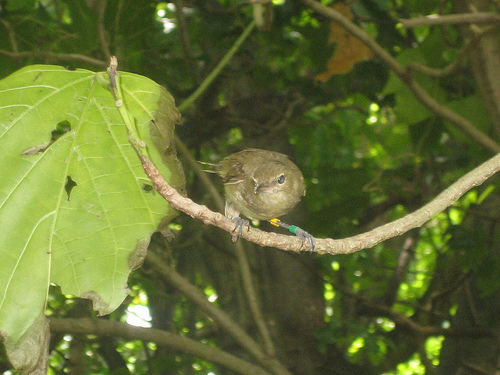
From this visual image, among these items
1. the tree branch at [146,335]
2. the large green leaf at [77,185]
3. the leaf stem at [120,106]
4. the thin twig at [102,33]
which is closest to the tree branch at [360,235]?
the leaf stem at [120,106]

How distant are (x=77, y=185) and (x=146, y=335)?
4.70ft

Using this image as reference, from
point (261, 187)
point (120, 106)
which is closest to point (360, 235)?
point (120, 106)

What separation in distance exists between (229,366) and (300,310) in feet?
4.95

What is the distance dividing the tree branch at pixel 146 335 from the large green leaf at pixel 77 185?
→ 4.07 feet

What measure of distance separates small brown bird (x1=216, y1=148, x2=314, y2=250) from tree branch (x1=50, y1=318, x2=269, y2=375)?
728 mm

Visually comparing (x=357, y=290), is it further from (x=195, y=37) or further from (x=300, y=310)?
(x=195, y=37)

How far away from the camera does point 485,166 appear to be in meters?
1.84

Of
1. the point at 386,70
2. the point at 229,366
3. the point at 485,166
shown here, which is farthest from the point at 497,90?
the point at 229,366

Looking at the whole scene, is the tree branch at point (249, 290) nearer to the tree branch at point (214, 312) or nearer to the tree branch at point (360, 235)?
the tree branch at point (214, 312)

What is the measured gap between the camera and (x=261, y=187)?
2.83 m

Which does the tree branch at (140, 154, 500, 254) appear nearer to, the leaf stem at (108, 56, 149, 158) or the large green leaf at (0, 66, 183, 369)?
the leaf stem at (108, 56, 149, 158)

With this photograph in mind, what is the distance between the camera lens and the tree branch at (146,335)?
2.97 m

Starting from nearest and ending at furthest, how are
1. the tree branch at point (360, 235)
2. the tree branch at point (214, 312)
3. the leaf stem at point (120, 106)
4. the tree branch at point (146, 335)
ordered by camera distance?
the leaf stem at point (120, 106) → the tree branch at point (360, 235) → the tree branch at point (146, 335) → the tree branch at point (214, 312)

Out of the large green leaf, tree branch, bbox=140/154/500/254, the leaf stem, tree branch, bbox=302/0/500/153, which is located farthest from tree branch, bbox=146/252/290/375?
the leaf stem
